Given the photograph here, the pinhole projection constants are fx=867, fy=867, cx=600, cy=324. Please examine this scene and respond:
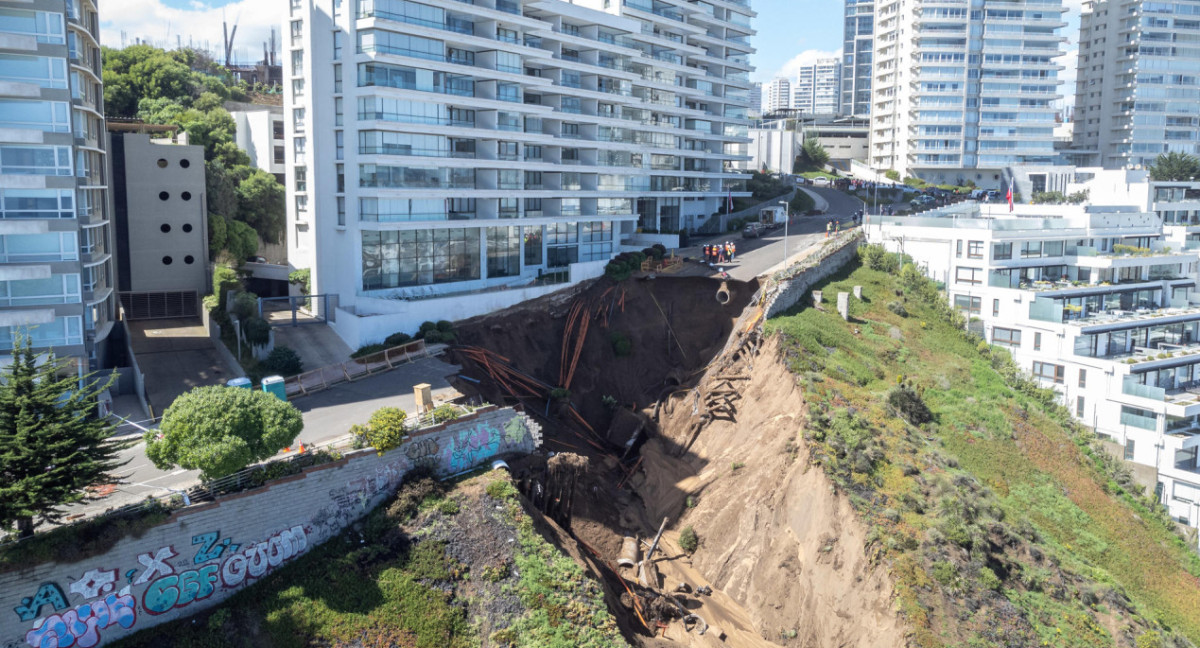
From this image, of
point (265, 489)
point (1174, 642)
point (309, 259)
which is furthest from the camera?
point (309, 259)

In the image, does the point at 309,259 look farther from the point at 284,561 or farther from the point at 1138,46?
the point at 1138,46

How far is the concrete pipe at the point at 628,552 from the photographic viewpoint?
3906 cm

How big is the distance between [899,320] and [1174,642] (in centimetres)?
2878

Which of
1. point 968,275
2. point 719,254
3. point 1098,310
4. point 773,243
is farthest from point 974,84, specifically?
point 719,254

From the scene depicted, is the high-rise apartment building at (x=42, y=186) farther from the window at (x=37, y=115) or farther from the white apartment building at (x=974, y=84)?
the white apartment building at (x=974, y=84)

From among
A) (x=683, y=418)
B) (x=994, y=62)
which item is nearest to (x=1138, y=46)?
(x=994, y=62)

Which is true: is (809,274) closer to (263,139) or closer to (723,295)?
(723,295)

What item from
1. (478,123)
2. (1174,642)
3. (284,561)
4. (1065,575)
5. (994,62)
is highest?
(994,62)

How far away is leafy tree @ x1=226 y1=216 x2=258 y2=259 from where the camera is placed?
199 ft

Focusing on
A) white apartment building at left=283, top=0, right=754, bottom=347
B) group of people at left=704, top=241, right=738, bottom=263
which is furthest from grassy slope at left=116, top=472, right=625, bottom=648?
group of people at left=704, top=241, right=738, bottom=263

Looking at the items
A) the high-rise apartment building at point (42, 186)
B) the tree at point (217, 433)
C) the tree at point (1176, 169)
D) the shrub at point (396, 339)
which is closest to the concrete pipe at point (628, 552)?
the tree at point (217, 433)

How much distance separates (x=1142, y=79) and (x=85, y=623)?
153743 millimetres

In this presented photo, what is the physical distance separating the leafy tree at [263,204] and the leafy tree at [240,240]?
407 centimetres

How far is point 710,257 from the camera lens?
6831 centimetres
